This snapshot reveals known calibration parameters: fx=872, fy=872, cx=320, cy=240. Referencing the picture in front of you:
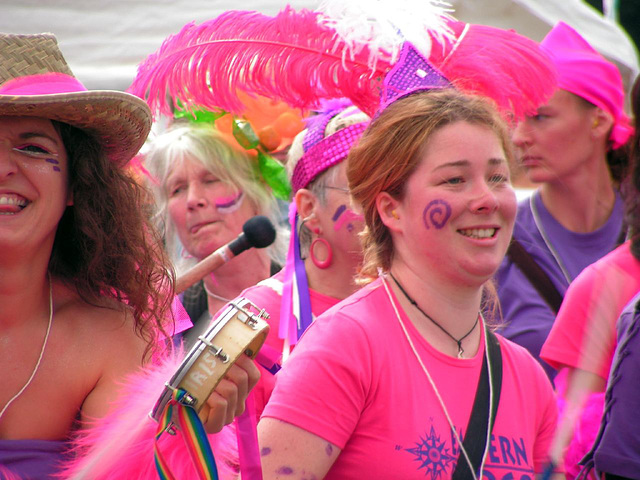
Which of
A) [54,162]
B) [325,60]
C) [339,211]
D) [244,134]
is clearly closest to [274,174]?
[244,134]

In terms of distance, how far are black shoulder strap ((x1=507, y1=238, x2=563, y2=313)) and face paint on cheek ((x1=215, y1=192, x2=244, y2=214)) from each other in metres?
1.37

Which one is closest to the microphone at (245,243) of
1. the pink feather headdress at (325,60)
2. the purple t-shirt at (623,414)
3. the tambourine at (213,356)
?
the pink feather headdress at (325,60)

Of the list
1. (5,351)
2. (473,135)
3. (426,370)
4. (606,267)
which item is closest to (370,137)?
(473,135)

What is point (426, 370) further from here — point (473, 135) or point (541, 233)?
point (541, 233)

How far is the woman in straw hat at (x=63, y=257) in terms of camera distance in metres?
2.35

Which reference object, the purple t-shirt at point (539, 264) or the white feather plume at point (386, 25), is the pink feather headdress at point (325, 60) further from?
the purple t-shirt at point (539, 264)

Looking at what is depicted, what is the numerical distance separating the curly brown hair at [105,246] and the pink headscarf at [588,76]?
2148 mm

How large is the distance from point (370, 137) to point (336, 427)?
92 cm

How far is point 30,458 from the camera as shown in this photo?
230cm

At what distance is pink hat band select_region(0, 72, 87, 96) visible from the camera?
232 cm

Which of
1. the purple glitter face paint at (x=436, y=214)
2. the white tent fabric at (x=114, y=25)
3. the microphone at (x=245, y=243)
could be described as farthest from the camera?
the white tent fabric at (x=114, y=25)

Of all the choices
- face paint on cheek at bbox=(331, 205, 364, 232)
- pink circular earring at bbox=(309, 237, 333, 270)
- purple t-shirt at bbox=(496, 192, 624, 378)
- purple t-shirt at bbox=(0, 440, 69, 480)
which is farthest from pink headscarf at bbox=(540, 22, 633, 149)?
purple t-shirt at bbox=(0, 440, 69, 480)

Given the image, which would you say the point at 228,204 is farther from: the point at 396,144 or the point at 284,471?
the point at 284,471

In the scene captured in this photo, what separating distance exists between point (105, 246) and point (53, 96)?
20.8 inches
